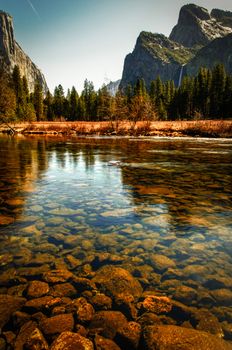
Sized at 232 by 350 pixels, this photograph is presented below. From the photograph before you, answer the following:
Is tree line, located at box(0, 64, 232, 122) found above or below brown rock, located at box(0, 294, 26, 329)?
above

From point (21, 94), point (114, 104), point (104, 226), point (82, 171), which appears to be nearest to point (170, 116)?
point (21, 94)

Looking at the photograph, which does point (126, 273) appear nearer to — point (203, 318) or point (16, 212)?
point (203, 318)

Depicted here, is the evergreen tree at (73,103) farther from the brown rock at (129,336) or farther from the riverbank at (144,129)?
the brown rock at (129,336)

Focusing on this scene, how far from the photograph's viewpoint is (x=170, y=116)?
104750 millimetres

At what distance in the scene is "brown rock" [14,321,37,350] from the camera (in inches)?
108

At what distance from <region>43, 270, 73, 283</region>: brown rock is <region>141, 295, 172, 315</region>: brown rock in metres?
1.17

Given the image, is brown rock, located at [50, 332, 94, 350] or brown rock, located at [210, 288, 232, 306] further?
brown rock, located at [210, 288, 232, 306]

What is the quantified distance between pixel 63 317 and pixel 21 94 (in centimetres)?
9346

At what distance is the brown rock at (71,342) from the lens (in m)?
2.73

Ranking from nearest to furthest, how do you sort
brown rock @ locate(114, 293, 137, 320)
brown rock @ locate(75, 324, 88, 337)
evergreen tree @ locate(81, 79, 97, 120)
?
brown rock @ locate(75, 324, 88, 337), brown rock @ locate(114, 293, 137, 320), evergreen tree @ locate(81, 79, 97, 120)

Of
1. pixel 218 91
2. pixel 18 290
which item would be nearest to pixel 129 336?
pixel 18 290

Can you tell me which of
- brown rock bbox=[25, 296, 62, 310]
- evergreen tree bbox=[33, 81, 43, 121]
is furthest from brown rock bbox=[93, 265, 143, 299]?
evergreen tree bbox=[33, 81, 43, 121]

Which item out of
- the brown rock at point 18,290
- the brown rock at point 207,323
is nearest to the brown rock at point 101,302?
the brown rock at point 18,290

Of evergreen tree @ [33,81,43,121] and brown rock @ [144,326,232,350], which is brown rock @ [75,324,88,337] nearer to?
brown rock @ [144,326,232,350]
